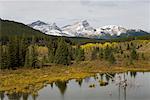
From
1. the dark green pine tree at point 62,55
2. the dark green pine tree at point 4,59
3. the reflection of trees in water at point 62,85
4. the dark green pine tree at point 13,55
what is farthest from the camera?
the dark green pine tree at point 62,55

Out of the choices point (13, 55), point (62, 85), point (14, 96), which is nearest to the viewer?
point (14, 96)

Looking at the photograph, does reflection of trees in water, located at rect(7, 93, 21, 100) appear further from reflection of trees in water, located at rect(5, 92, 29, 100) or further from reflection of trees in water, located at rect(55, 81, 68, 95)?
reflection of trees in water, located at rect(55, 81, 68, 95)

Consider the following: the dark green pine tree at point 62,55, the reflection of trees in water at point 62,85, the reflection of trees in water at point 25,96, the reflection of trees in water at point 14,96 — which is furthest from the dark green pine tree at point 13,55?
the reflection of trees in water at point 25,96

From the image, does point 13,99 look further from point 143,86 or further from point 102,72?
point 102,72

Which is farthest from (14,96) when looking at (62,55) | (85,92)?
(62,55)

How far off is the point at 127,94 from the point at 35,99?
1687cm

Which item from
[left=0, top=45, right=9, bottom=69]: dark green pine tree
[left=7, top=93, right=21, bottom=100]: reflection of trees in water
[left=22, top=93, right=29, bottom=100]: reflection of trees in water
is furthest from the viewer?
[left=0, top=45, right=9, bottom=69]: dark green pine tree

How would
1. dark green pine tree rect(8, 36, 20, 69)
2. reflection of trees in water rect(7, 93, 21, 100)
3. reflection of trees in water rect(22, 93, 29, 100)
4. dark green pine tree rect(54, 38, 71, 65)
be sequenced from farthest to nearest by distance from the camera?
dark green pine tree rect(54, 38, 71, 65) → dark green pine tree rect(8, 36, 20, 69) → reflection of trees in water rect(7, 93, 21, 100) → reflection of trees in water rect(22, 93, 29, 100)

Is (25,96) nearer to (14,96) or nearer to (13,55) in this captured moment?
(14,96)

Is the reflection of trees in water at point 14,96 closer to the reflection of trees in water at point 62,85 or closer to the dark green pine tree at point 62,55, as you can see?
the reflection of trees in water at point 62,85

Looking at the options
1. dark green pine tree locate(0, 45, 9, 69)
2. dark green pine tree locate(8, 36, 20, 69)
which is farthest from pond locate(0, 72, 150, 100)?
dark green pine tree locate(8, 36, 20, 69)

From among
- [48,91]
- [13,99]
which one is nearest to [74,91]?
[48,91]

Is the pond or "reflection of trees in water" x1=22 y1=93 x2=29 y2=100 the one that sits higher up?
"reflection of trees in water" x1=22 y1=93 x2=29 y2=100

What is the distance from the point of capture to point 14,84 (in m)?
70.5
